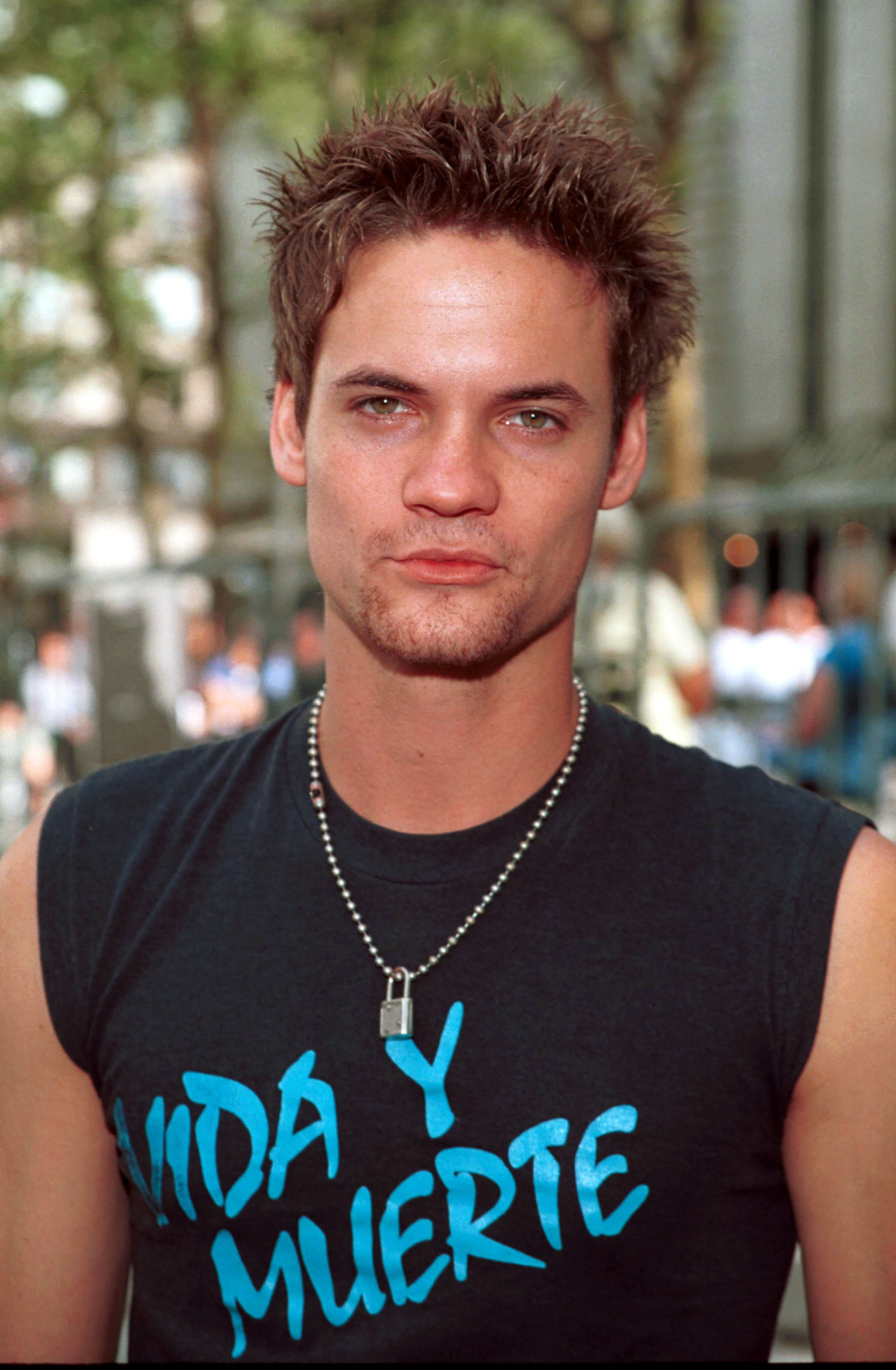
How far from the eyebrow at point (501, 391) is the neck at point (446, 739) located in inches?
14.0

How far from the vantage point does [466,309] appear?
2051 mm

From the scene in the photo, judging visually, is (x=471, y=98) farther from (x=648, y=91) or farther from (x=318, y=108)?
(x=648, y=91)

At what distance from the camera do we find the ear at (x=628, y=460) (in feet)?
7.75

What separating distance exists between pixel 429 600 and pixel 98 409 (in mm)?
36762

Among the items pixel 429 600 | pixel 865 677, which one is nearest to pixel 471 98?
pixel 429 600

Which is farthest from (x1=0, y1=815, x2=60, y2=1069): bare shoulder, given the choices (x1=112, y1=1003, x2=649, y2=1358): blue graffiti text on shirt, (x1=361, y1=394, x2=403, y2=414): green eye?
(x1=361, y1=394, x2=403, y2=414): green eye

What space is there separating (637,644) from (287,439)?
14.0ft

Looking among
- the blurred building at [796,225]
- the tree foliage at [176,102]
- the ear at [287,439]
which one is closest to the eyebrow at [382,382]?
the ear at [287,439]

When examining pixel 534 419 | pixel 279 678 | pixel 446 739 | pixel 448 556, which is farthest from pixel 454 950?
pixel 279 678

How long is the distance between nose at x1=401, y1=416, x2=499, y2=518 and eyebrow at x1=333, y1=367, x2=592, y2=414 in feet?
0.21

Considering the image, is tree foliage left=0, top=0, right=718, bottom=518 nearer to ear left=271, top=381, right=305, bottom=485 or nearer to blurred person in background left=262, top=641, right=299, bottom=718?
blurred person in background left=262, top=641, right=299, bottom=718

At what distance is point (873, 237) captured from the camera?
20.1 m

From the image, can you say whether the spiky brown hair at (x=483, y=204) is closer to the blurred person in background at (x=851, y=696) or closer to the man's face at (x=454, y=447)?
the man's face at (x=454, y=447)

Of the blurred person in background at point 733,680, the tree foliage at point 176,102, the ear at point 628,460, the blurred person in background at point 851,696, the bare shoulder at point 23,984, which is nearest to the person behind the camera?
the bare shoulder at point 23,984
